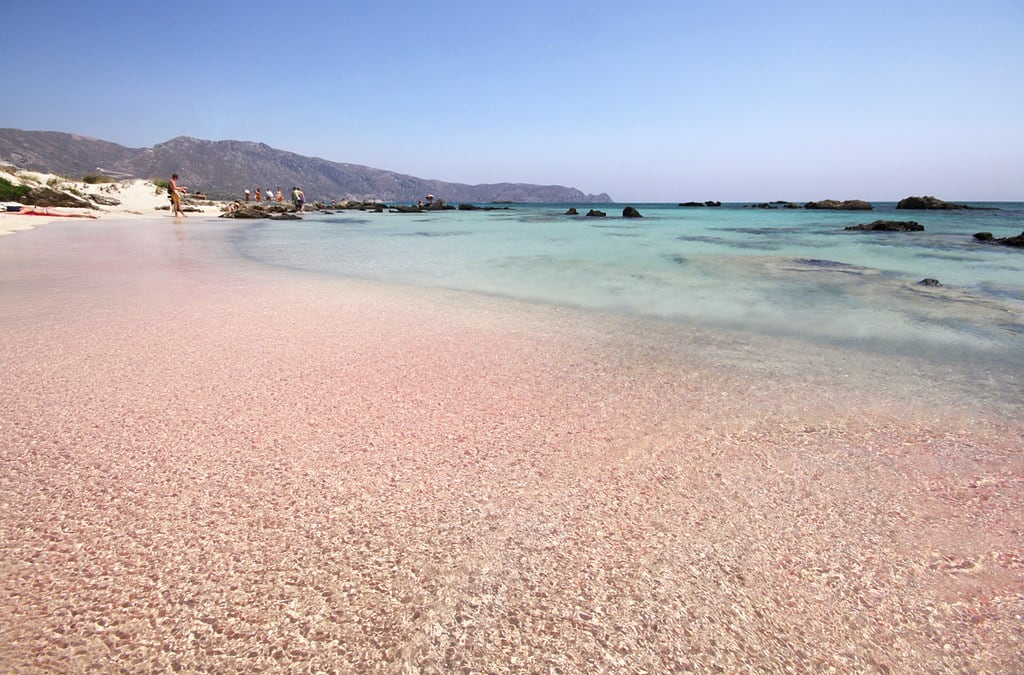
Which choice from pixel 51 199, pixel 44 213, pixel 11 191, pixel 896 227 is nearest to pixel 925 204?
pixel 896 227

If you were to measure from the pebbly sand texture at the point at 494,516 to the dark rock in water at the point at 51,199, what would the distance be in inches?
897

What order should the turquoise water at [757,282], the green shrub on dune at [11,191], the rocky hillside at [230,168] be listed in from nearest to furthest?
the turquoise water at [757,282], the green shrub on dune at [11,191], the rocky hillside at [230,168]

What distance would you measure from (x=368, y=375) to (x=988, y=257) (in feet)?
42.2

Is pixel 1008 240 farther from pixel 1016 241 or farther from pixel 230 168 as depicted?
pixel 230 168

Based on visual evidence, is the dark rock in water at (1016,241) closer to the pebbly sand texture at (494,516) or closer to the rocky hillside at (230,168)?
the pebbly sand texture at (494,516)

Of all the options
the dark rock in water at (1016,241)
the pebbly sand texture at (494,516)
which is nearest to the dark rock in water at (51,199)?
the pebbly sand texture at (494,516)

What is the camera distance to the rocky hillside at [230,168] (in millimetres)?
90500

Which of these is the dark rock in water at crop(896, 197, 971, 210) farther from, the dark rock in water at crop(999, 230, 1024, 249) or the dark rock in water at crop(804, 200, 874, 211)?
the dark rock in water at crop(999, 230, 1024, 249)

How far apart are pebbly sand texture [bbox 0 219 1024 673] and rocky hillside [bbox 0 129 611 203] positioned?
78.5 metres

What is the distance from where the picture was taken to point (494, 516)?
52.7 inches

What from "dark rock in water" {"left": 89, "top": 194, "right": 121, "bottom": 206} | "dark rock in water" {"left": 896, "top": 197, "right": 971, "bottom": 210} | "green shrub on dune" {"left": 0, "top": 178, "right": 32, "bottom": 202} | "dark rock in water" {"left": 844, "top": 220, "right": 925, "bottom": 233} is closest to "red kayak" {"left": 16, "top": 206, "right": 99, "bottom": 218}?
"green shrub on dune" {"left": 0, "top": 178, "right": 32, "bottom": 202}

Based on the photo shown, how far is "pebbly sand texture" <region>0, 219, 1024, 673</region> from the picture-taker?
3.16 ft

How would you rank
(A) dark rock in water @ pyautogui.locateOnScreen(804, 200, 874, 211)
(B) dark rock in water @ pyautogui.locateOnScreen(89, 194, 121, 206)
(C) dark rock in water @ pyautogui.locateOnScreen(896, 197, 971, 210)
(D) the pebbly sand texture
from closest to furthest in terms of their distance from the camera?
1. (D) the pebbly sand texture
2. (B) dark rock in water @ pyautogui.locateOnScreen(89, 194, 121, 206)
3. (C) dark rock in water @ pyautogui.locateOnScreen(896, 197, 971, 210)
4. (A) dark rock in water @ pyautogui.locateOnScreen(804, 200, 874, 211)

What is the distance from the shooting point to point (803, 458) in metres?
1.68
